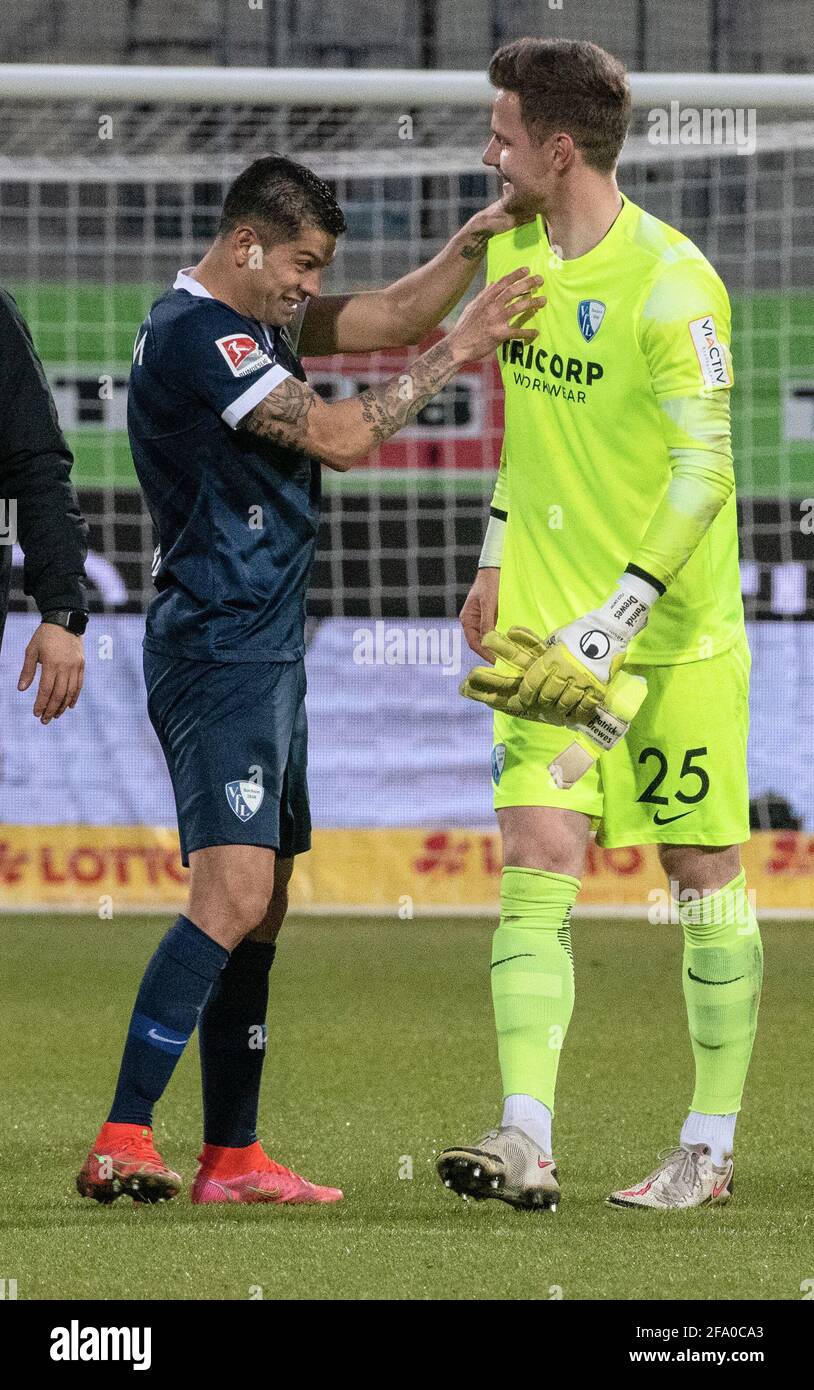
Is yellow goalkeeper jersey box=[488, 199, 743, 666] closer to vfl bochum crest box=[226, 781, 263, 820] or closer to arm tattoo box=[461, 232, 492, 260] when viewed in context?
arm tattoo box=[461, 232, 492, 260]

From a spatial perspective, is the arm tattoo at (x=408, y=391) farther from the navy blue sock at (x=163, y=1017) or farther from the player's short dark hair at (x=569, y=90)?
the navy blue sock at (x=163, y=1017)

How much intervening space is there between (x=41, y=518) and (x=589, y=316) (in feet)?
3.35

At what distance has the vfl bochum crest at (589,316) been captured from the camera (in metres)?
3.63

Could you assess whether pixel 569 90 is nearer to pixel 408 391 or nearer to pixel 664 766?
pixel 408 391

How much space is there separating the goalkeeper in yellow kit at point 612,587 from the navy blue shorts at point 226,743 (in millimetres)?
367

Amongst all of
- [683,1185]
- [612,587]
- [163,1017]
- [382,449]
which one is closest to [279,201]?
[612,587]

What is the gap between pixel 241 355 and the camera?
358cm

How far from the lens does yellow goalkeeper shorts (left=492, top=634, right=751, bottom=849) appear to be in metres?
3.68

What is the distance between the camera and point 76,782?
908 cm

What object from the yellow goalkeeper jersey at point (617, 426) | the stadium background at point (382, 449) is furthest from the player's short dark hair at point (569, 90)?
the stadium background at point (382, 449)

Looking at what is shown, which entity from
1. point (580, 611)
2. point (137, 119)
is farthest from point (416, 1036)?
point (137, 119)

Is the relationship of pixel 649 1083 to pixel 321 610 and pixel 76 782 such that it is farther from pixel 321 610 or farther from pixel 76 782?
pixel 321 610

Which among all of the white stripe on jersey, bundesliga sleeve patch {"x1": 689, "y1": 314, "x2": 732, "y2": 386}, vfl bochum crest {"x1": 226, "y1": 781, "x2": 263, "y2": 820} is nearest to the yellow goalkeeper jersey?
bundesliga sleeve patch {"x1": 689, "y1": 314, "x2": 732, "y2": 386}

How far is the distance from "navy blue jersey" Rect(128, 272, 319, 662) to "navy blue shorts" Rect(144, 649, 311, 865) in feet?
0.11
